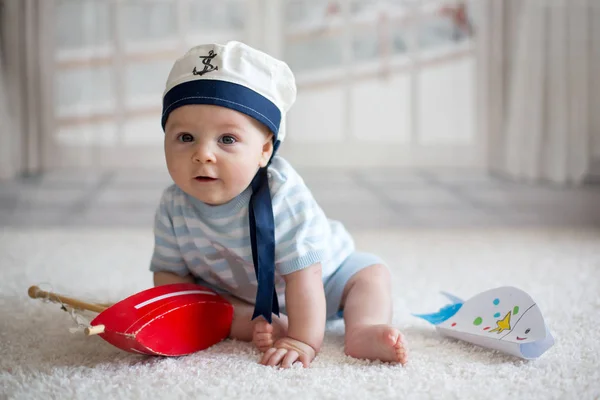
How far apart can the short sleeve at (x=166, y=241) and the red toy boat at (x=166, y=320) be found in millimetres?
81

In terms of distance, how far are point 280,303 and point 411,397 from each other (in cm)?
35

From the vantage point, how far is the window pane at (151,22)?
8.97 ft

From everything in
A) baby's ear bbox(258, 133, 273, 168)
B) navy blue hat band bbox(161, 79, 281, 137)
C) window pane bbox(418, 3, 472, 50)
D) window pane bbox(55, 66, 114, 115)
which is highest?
window pane bbox(418, 3, 472, 50)

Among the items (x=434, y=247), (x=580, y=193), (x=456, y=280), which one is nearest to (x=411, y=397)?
(x=456, y=280)

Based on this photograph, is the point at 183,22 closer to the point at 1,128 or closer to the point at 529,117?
the point at 1,128

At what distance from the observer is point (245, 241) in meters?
1.08

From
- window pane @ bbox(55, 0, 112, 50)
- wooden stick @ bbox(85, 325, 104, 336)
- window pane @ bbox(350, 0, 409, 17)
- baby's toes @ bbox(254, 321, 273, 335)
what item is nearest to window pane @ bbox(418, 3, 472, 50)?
window pane @ bbox(350, 0, 409, 17)

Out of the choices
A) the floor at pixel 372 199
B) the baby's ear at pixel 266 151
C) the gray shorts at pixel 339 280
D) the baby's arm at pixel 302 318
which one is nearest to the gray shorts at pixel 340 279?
the gray shorts at pixel 339 280

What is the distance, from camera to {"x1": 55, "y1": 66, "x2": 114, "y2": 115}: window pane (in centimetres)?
269

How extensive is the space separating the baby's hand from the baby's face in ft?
0.75

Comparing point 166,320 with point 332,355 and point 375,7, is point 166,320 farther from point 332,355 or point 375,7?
point 375,7

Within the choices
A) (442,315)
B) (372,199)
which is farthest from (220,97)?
(372,199)

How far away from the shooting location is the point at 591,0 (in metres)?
2.49

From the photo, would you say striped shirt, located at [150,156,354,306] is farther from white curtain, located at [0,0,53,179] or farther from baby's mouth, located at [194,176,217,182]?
white curtain, located at [0,0,53,179]
